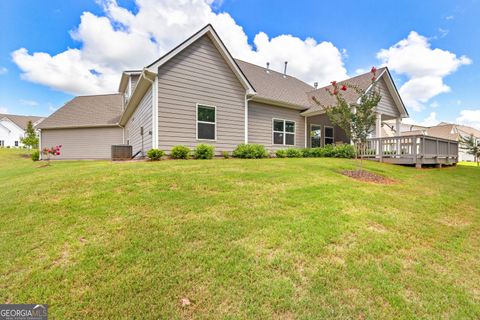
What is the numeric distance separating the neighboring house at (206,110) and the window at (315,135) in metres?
0.07

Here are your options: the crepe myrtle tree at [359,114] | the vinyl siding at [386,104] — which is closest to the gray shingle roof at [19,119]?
the crepe myrtle tree at [359,114]

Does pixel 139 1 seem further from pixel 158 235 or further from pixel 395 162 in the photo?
pixel 395 162

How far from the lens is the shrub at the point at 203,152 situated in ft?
32.0

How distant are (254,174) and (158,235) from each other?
3.77 m

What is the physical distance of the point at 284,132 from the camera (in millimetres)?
14383

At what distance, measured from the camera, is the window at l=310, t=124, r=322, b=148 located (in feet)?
51.9

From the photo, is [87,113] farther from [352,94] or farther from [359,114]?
[359,114]

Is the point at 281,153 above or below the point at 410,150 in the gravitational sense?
below

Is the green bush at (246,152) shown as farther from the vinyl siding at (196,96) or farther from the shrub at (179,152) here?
the shrub at (179,152)

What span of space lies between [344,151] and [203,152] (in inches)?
321

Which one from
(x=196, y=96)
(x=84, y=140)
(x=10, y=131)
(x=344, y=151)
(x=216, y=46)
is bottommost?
(x=344, y=151)

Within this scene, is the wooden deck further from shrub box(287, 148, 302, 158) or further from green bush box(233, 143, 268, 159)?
green bush box(233, 143, 268, 159)

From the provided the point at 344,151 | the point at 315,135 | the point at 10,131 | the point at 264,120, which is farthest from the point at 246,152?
the point at 10,131

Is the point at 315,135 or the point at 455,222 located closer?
the point at 455,222
